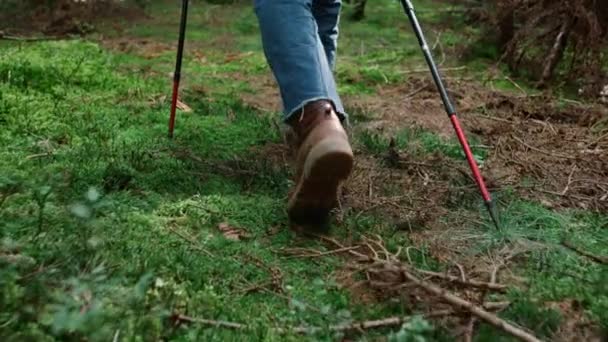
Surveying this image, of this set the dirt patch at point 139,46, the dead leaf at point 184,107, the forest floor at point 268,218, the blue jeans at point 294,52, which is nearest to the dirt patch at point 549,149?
the forest floor at point 268,218

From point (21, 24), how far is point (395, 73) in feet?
14.0

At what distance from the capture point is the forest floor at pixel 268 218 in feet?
4.89

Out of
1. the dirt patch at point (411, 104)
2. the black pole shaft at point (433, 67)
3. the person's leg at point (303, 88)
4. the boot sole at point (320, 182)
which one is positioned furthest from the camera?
the dirt patch at point (411, 104)

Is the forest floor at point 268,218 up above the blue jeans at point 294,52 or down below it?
below

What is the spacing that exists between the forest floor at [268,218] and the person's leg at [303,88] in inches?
6.6

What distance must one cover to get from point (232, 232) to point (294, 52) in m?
0.59

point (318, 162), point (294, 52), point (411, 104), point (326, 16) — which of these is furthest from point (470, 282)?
point (411, 104)

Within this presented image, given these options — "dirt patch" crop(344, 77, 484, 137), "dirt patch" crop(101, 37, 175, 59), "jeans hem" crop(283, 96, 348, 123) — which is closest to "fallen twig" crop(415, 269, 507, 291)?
"jeans hem" crop(283, 96, 348, 123)

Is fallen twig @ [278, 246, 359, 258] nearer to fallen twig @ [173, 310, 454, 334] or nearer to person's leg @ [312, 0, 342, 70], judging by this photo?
fallen twig @ [173, 310, 454, 334]

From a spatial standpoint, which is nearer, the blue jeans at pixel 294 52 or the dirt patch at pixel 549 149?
the blue jeans at pixel 294 52

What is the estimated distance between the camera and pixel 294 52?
79.7 inches

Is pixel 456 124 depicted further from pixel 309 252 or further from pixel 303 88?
pixel 309 252

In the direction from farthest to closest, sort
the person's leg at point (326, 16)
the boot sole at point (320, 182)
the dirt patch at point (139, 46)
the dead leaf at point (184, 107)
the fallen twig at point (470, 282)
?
the dirt patch at point (139, 46) < the dead leaf at point (184, 107) < the person's leg at point (326, 16) < the boot sole at point (320, 182) < the fallen twig at point (470, 282)

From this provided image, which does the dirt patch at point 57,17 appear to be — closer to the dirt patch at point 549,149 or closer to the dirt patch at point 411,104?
the dirt patch at point 411,104
